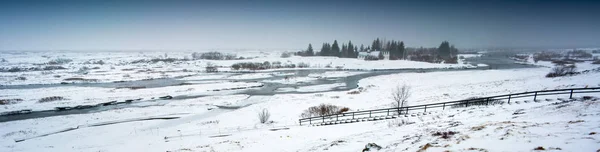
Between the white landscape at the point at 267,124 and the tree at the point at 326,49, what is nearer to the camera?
the white landscape at the point at 267,124

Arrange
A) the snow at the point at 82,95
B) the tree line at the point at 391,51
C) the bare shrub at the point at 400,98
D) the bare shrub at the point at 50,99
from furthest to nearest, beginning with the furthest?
the tree line at the point at 391,51 < the bare shrub at the point at 50,99 < the snow at the point at 82,95 < the bare shrub at the point at 400,98

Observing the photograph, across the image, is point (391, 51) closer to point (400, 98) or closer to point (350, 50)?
point (350, 50)

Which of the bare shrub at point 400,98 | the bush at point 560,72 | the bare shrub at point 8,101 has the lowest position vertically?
the bare shrub at point 8,101

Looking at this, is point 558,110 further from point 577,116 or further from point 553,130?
point 553,130

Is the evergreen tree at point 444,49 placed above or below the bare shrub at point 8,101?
above

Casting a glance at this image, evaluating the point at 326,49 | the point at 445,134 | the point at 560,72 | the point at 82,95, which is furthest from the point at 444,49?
the point at 82,95

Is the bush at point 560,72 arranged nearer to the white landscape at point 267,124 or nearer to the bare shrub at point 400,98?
the white landscape at point 267,124

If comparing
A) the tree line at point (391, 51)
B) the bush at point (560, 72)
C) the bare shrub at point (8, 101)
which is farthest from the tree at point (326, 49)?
the bare shrub at point (8, 101)

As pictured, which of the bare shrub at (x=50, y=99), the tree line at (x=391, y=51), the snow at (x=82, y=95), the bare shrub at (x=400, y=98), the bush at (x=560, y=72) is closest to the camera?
the bare shrub at (x=400, y=98)

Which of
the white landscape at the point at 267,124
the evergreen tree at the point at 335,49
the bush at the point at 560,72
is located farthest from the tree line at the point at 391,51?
the white landscape at the point at 267,124

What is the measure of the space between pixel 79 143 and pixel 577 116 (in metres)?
29.2

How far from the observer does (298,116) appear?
87.2 feet

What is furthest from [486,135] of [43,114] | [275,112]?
[43,114]

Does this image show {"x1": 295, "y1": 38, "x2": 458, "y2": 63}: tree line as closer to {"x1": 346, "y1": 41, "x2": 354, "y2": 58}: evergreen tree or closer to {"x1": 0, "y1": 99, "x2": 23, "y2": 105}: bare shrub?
{"x1": 346, "y1": 41, "x2": 354, "y2": 58}: evergreen tree
